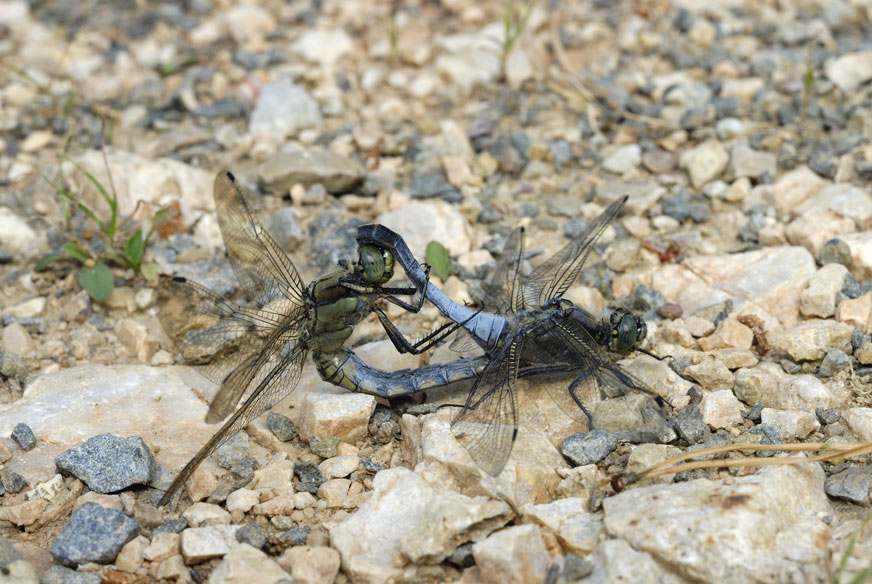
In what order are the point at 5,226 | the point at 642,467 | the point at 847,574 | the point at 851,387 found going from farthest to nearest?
1. the point at 5,226
2. the point at 851,387
3. the point at 642,467
4. the point at 847,574

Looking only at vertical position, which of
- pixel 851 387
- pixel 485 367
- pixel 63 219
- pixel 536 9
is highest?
pixel 536 9

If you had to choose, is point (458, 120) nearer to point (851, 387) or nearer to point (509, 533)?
point (851, 387)

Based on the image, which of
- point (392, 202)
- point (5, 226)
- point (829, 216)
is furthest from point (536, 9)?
point (5, 226)

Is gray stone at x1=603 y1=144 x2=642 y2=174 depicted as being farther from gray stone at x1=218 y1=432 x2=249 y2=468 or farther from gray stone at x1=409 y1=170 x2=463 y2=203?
gray stone at x1=218 y1=432 x2=249 y2=468

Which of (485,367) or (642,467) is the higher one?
(485,367)

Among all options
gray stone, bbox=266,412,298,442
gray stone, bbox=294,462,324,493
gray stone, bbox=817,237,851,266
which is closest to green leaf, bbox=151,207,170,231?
gray stone, bbox=266,412,298,442

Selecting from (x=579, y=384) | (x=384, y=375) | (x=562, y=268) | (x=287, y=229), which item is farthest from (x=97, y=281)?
(x=579, y=384)

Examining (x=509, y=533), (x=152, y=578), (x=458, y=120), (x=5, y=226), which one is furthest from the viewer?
(x=458, y=120)
